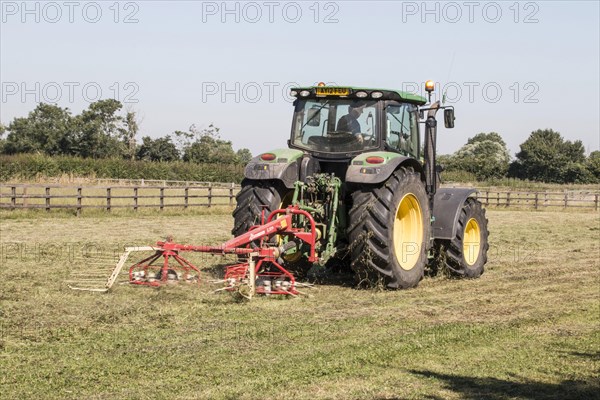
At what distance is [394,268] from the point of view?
9258 millimetres

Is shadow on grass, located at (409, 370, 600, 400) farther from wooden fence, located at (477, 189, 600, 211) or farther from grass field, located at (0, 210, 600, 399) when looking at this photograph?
wooden fence, located at (477, 189, 600, 211)

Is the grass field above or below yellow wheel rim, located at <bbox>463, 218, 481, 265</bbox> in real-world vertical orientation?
below

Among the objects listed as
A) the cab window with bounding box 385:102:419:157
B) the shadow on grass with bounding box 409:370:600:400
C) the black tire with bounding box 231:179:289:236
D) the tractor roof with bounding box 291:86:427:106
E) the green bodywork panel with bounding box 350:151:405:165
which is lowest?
the shadow on grass with bounding box 409:370:600:400

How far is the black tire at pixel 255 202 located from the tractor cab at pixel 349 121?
2.82 ft

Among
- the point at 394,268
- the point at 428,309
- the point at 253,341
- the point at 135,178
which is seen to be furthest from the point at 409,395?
the point at 135,178

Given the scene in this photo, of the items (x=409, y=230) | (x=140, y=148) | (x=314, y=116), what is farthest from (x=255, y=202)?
(x=140, y=148)

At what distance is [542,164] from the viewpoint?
64.8m

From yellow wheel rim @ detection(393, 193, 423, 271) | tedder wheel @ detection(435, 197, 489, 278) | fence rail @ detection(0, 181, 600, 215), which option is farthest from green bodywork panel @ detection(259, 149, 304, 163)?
fence rail @ detection(0, 181, 600, 215)

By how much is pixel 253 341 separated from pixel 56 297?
278 centimetres

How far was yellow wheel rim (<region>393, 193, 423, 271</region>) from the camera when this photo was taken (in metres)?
9.81

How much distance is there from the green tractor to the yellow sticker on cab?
0.5 inches

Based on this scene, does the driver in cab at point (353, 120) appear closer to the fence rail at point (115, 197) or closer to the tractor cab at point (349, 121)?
the tractor cab at point (349, 121)

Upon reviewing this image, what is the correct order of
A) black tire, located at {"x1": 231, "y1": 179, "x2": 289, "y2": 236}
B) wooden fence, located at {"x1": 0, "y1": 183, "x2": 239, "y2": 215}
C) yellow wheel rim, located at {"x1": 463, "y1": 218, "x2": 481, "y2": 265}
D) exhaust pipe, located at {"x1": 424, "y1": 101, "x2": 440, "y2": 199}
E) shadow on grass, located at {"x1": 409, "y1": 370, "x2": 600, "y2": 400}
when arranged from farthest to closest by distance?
wooden fence, located at {"x1": 0, "y1": 183, "x2": 239, "y2": 215} → yellow wheel rim, located at {"x1": 463, "y1": 218, "x2": 481, "y2": 265} → exhaust pipe, located at {"x1": 424, "y1": 101, "x2": 440, "y2": 199} → black tire, located at {"x1": 231, "y1": 179, "x2": 289, "y2": 236} → shadow on grass, located at {"x1": 409, "y1": 370, "x2": 600, "y2": 400}

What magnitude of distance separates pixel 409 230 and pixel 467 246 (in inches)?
74.9
